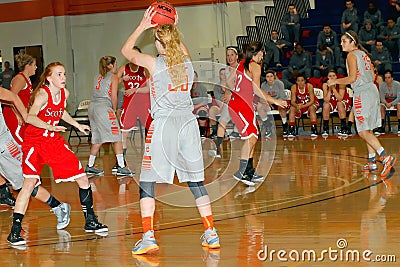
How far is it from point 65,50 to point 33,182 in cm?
1693

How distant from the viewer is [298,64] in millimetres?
19031

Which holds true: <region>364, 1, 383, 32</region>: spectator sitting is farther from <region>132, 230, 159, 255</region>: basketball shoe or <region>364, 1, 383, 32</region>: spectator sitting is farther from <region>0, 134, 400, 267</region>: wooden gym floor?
<region>132, 230, 159, 255</region>: basketball shoe

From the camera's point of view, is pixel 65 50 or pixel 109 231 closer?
pixel 109 231

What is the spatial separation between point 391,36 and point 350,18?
1210mm

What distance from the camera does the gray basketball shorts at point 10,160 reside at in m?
8.32

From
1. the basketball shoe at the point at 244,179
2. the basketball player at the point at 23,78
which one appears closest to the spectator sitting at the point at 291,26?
the basketball shoe at the point at 244,179

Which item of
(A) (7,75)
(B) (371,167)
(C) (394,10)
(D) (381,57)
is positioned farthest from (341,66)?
(A) (7,75)

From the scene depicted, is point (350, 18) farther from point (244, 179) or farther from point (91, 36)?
point (244, 179)

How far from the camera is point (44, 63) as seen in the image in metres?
24.2

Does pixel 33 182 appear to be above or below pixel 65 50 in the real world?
below

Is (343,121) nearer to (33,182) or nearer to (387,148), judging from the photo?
(387,148)

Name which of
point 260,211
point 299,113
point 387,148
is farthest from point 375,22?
point 260,211

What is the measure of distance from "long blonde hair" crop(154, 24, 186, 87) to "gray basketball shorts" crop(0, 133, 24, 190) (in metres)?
2.99

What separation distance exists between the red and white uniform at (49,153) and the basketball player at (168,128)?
1.02m
